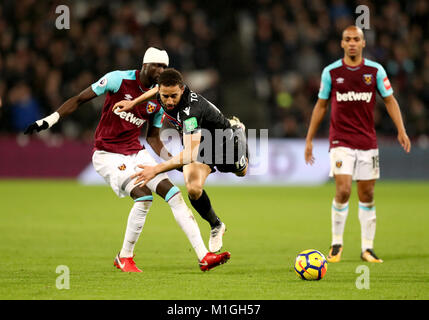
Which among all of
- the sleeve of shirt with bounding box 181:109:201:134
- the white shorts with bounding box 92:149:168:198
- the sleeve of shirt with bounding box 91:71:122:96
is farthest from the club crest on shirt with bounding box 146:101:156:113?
the sleeve of shirt with bounding box 181:109:201:134

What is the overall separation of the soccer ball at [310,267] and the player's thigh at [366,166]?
Result: 1.93m

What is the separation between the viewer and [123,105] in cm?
770

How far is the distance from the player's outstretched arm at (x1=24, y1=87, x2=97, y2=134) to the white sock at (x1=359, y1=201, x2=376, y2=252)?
338 centimetres

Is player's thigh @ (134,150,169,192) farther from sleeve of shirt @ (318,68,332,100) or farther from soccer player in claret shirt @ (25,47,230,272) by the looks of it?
sleeve of shirt @ (318,68,332,100)

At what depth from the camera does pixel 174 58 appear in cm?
1975

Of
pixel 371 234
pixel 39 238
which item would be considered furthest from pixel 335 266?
pixel 39 238

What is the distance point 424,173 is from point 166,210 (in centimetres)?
863

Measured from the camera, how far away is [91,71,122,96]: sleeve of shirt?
7.70 metres

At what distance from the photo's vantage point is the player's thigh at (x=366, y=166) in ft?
28.5

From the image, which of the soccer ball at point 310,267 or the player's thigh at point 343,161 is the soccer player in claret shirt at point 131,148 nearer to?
the soccer ball at point 310,267

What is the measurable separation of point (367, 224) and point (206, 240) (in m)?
2.22

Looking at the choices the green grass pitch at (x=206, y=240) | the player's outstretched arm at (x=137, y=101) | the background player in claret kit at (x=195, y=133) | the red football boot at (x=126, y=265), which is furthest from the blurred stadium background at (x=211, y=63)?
the red football boot at (x=126, y=265)
